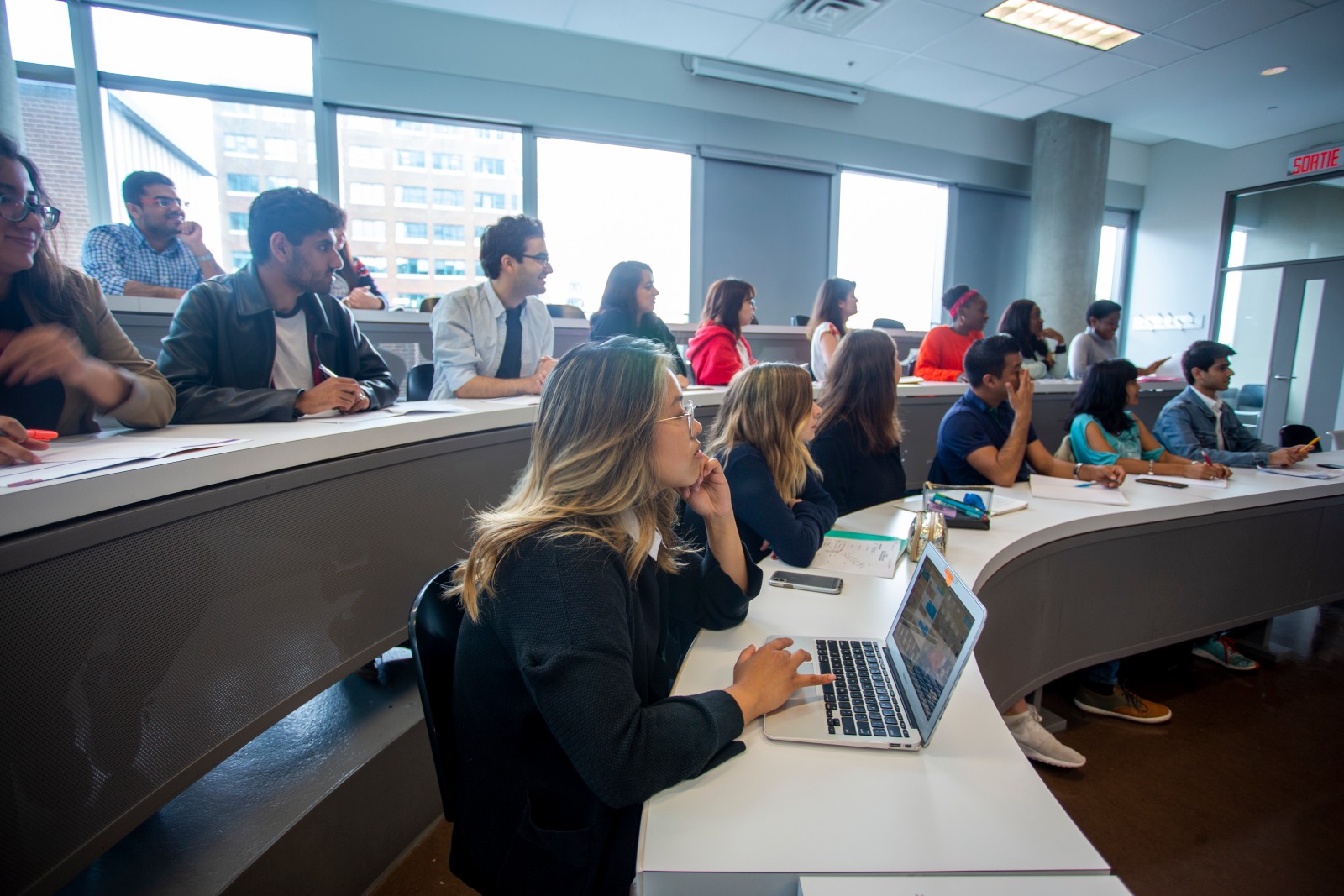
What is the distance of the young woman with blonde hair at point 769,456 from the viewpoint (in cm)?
155

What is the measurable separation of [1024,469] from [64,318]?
2963mm

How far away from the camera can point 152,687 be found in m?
0.91

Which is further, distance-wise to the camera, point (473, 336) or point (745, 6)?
point (745, 6)

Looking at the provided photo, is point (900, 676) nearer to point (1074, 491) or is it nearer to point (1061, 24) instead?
point (1074, 491)

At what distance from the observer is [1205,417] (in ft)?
10.5

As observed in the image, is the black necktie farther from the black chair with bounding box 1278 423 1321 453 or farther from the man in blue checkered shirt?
the black chair with bounding box 1278 423 1321 453

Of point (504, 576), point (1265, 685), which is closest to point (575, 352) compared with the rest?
point (504, 576)

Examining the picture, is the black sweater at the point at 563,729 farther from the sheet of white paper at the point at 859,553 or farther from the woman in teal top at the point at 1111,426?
the woman in teal top at the point at 1111,426

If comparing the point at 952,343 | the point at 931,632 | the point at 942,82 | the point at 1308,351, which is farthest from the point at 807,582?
the point at 1308,351

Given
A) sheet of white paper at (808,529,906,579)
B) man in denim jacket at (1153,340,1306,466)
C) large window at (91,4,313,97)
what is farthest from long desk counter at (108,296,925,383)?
large window at (91,4,313,97)

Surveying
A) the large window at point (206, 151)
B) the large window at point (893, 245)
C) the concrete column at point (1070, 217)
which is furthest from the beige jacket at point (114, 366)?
the concrete column at point (1070, 217)

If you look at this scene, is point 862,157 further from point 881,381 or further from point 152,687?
point 152,687

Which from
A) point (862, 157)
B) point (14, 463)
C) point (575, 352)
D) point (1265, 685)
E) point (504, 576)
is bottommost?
point (1265, 685)

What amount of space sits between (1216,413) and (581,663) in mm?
3823
